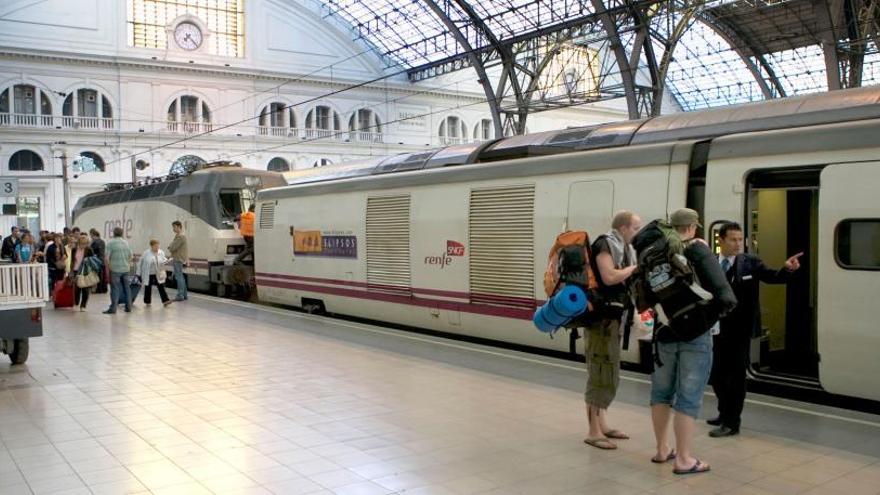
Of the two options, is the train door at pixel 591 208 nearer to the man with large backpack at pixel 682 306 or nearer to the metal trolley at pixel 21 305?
the man with large backpack at pixel 682 306

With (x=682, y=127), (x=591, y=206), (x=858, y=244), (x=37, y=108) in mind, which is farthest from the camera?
(x=37, y=108)

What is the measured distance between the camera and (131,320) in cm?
1457

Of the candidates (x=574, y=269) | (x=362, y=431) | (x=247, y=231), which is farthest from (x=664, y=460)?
(x=247, y=231)

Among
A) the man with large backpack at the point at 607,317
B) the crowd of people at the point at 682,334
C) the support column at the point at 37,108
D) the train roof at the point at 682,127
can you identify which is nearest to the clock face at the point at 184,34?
the support column at the point at 37,108

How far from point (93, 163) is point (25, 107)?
4.96 metres

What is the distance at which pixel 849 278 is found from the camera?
666 cm

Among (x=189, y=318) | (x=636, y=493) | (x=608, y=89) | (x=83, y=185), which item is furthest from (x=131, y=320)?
(x=83, y=185)

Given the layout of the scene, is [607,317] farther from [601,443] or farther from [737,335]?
[737,335]

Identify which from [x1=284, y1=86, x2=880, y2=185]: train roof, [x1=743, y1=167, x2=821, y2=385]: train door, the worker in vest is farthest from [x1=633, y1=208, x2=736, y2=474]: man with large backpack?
the worker in vest

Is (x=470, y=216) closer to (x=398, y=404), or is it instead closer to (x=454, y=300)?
(x=454, y=300)

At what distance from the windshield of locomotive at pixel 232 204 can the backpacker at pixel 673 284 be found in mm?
16234

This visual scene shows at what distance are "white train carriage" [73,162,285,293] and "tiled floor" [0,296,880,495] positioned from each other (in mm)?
9206

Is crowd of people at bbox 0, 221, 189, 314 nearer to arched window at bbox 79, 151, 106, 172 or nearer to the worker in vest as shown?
the worker in vest

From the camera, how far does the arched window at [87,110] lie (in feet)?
153
